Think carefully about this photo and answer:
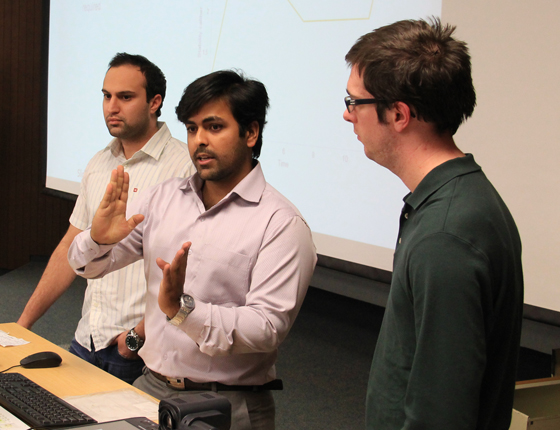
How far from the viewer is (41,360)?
1456mm

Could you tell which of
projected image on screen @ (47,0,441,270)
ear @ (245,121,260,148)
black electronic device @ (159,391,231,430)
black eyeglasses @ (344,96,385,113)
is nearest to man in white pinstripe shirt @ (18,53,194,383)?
ear @ (245,121,260,148)

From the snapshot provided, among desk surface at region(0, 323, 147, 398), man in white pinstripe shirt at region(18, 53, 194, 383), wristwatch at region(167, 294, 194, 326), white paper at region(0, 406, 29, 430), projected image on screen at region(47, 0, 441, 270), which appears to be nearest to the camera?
white paper at region(0, 406, 29, 430)

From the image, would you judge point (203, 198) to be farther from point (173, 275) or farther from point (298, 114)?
point (298, 114)

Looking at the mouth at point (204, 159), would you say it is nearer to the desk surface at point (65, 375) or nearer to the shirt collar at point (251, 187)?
the shirt collar at point (251, 187)

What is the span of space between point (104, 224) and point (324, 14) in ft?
5.24

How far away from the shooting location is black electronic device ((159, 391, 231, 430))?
2.74 ft

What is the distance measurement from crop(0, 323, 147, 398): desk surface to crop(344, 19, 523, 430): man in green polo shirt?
723 millimetres

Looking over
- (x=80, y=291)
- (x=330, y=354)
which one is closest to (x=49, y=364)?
(x=330, y=354)

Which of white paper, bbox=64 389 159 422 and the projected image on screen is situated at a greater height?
the projected image on screen

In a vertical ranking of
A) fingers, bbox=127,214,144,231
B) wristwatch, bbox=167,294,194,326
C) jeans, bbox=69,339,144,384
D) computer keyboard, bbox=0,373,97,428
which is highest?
fingers, bbox=127,214,144,231

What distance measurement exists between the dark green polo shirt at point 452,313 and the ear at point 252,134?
69cm

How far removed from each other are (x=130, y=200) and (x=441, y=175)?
131cm

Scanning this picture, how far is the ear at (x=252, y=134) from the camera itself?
1.54m

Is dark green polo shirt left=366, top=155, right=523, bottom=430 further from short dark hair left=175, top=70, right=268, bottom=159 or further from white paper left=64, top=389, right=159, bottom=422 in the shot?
short dark hair left=175, top=70, right=268, bottom=159
